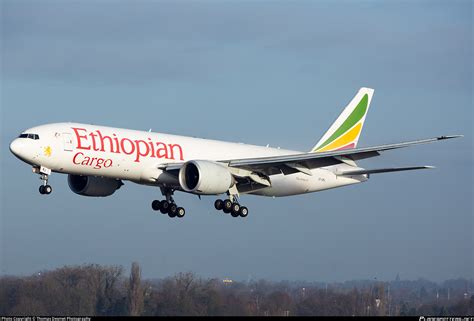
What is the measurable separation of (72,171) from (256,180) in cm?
1040

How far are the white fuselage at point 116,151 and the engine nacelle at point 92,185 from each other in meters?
3.90

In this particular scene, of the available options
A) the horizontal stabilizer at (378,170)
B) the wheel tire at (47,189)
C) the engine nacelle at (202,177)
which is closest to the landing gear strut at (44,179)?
the wheel tire at (47,189)

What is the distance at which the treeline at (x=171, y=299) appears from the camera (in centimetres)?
6378

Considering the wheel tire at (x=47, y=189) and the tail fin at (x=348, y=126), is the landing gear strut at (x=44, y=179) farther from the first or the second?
the tail fin at (x=348, y=126)

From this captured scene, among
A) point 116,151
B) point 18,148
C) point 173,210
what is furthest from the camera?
point 173,210

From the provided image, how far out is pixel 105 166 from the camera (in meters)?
62.5

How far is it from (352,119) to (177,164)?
48.7 ft

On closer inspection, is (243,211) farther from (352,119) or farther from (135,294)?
(352,119)

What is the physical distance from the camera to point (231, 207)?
2635 inches

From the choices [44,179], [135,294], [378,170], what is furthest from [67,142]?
[378,170]

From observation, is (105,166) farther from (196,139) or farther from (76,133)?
(196,139)

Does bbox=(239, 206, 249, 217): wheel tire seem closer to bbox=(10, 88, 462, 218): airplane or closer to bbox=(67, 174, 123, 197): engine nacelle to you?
bbox=(10, 88, 462, 218): airplane

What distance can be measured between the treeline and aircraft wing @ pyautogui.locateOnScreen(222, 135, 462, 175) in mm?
6772

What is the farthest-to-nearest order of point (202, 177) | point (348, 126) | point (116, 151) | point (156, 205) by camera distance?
point (348, 126)
point (156, 205)
point (202, 177)
point (116, 151)
